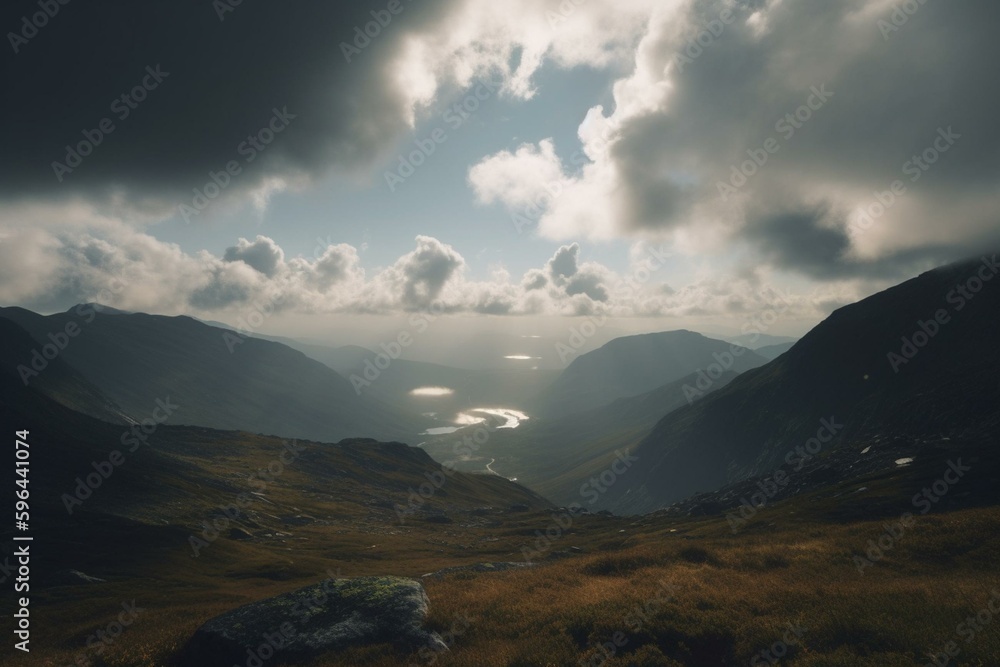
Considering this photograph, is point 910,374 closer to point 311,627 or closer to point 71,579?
point 311,627

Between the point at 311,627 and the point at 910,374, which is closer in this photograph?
the point at 311,627

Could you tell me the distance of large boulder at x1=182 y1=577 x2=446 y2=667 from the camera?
51.3 ft

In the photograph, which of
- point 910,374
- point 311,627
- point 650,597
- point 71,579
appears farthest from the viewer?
point 910,374

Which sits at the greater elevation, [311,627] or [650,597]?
[311,627]

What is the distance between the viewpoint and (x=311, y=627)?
54.4ft

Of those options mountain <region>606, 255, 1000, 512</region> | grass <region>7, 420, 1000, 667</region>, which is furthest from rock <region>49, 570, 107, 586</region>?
mountain <region>606, 255, 1000, 512</region>

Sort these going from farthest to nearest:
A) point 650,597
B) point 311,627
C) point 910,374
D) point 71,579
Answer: point 910,374 < point 71,579 < point 650,597 < point 311,627

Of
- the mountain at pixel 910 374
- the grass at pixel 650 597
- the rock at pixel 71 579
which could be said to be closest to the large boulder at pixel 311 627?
the grass at pixel 650 597

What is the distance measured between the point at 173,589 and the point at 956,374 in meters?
176

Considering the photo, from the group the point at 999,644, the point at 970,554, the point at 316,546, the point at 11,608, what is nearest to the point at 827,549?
the point at 970,554

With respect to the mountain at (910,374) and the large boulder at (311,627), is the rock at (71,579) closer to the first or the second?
the large boulder at (311,627)

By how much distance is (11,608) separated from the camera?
3741 centimetres

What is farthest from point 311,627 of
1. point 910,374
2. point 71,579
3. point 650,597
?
point 910,374

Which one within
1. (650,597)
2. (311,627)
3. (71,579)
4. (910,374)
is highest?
(311,627)
